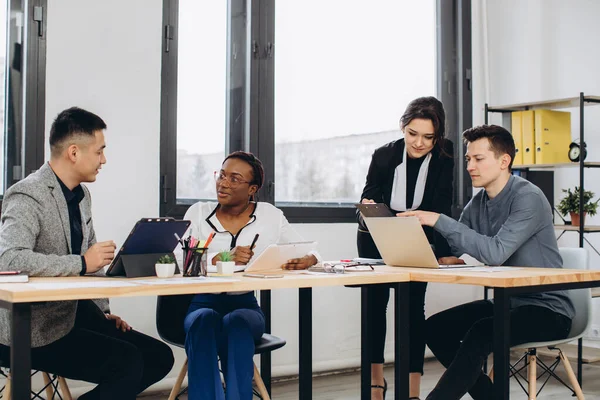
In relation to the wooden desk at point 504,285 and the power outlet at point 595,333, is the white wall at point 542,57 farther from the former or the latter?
the wooden desk at point 504,285

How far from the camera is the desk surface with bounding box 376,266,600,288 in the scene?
2131 millimetres

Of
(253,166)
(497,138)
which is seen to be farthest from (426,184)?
(253,166)

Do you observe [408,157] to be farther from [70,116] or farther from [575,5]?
[575,5]

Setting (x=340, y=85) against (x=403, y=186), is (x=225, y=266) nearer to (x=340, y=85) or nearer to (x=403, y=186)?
(x=403, y=186)

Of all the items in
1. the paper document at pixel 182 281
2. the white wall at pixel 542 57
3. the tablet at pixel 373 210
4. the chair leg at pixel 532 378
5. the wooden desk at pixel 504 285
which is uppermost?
the white wall at pixel 542 57

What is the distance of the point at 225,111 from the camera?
3.92 meters

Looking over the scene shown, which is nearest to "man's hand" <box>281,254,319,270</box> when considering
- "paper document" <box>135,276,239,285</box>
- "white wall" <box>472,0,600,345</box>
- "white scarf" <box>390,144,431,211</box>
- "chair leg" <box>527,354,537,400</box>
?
"paper document" <box>135,276,239,285</box>

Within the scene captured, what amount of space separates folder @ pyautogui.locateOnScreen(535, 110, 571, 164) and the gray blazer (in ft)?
9.68

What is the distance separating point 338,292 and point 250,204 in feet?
4.56

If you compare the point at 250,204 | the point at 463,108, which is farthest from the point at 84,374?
the point at 463,108

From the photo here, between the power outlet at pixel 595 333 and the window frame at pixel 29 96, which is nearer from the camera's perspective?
the window frame at pixel 29 96

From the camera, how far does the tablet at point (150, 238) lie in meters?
2.18

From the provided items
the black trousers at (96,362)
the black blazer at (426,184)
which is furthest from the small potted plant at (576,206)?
the black trousers at (96,362)

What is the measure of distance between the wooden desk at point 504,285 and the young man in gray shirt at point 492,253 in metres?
0.21
